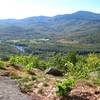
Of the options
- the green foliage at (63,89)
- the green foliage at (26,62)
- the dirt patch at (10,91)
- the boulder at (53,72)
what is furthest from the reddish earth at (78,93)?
the boulder at (53,72)

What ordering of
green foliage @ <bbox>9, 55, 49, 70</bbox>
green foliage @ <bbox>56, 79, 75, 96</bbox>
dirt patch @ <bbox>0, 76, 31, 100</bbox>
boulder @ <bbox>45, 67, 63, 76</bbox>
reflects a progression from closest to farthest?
dirt patch @ <bbox>0, 76, 31, 100</bbox> → green foliage @ <bbox>56, 79, 75, 96</bbox> → green foliage @ <bbox>9, 55, 49, 70</bbox> → boulder @ <bbox>45, 67, 63, 76</bbox>

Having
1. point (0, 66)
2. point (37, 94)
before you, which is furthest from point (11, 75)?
point (37, 94)

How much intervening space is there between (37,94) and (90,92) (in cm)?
411

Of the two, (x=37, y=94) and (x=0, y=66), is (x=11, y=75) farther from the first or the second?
(x=37, y=94)

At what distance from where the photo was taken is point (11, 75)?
27.6 metres

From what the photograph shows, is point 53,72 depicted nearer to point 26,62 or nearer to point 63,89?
point 63,89

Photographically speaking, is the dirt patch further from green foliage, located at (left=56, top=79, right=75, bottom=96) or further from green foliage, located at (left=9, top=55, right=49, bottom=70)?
green foliage, located at (left=9, top=55, right=49, bottom=70)

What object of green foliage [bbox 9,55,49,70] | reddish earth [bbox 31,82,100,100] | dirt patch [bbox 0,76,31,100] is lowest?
green foliage [bbox 9,55,49,70]

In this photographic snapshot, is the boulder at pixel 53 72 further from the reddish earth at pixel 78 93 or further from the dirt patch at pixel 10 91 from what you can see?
the reddish earth at pixel 78 93

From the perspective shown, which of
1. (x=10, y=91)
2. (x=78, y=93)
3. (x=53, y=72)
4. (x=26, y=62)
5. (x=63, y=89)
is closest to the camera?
(x=63, y=89)

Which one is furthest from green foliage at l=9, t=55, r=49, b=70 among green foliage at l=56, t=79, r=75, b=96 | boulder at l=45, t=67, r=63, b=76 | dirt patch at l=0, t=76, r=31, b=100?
green foliage at l=56, t=79, r=75, b=96

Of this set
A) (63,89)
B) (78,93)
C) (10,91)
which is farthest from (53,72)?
(63,89)

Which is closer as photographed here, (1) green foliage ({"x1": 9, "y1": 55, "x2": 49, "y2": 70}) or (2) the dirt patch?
(2) the dirt patch

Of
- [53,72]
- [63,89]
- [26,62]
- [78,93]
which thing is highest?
[63,89]
